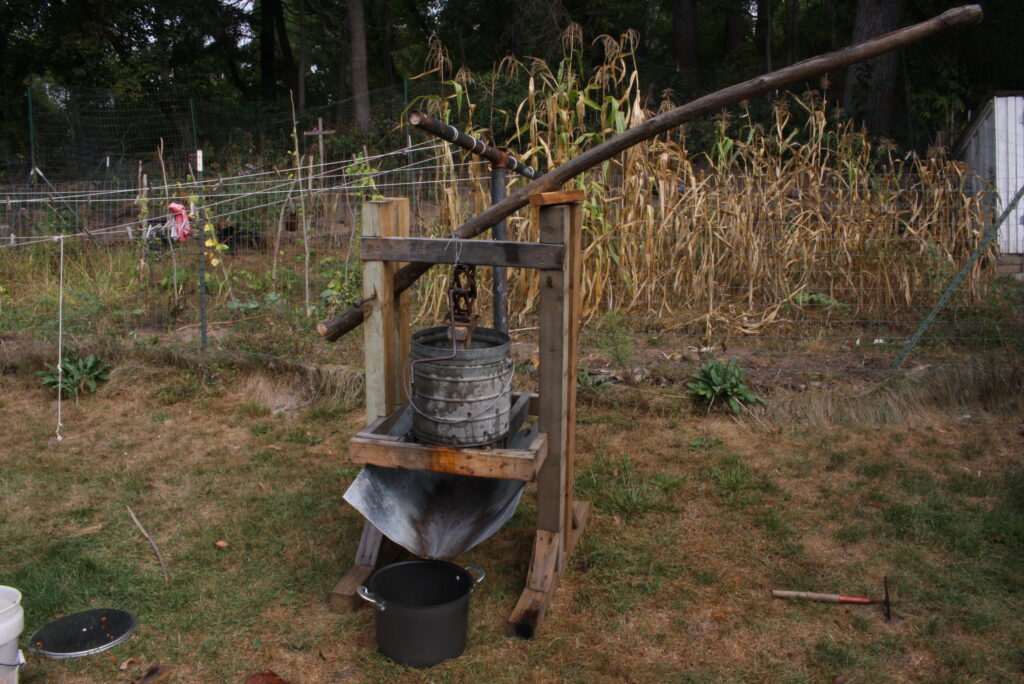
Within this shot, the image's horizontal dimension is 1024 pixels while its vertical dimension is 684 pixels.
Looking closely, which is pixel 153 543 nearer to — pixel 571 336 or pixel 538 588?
pixel 538 588

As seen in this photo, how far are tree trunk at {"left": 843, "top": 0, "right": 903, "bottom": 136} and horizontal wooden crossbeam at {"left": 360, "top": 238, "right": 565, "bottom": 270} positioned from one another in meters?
9.63

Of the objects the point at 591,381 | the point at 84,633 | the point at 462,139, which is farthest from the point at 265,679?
the point at 591,381

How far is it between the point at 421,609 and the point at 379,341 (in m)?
1.06

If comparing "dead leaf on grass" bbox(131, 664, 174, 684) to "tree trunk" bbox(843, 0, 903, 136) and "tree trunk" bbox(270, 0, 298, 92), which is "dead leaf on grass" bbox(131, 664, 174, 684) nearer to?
"tree trunk" bbox(843, 0, 903, 136)

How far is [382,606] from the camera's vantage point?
287 centimetres

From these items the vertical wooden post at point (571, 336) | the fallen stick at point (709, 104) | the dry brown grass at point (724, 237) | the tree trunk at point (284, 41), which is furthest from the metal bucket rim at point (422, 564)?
the tree trunk at point (284, 41)

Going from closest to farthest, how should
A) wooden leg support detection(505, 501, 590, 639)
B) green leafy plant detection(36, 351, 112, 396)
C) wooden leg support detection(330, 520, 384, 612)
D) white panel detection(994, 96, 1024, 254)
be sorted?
wooden leg support detection(505, 501, 590, 639), wooden leg support detection(330, 520, 384, 612), green leafy plant detection(36, 351, 112, 396), white panel detection(994, 96, 1024, 254)

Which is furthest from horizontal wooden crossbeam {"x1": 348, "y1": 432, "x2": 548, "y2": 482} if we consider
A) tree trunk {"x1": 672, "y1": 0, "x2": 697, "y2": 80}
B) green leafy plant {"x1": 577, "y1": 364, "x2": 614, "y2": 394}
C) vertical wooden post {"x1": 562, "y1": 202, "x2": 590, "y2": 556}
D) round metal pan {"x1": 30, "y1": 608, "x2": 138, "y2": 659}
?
tree trunk {"x1": 672, "y1": 0, "x2": 697, "y2": 80}

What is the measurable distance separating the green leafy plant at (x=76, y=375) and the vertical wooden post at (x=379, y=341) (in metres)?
3.10

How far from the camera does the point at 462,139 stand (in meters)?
3.12

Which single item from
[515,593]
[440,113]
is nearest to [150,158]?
[440,113]

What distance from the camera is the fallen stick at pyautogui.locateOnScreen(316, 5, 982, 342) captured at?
258 centimetres

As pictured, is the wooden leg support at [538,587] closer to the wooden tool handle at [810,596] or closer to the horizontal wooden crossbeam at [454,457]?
the horizontal wooden crossbeam at [454,457]

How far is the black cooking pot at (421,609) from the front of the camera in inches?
113
